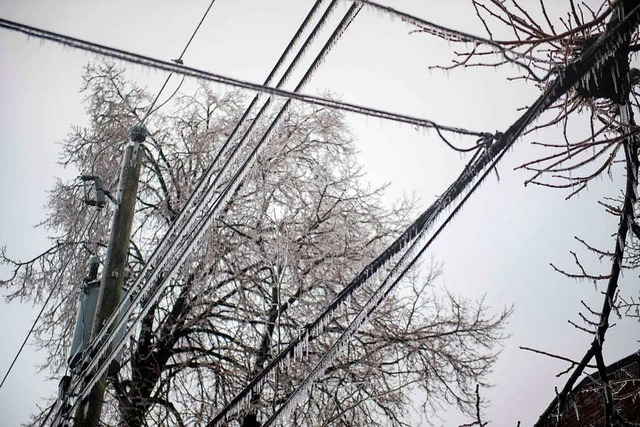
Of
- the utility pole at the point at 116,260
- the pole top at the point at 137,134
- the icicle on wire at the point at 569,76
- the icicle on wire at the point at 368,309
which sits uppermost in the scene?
the pole top at the point at 137,134

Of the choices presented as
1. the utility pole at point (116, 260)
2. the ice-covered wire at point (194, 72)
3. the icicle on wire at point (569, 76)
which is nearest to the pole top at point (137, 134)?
the utility pole at point (116, 260)

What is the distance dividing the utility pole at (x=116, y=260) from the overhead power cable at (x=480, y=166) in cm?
194

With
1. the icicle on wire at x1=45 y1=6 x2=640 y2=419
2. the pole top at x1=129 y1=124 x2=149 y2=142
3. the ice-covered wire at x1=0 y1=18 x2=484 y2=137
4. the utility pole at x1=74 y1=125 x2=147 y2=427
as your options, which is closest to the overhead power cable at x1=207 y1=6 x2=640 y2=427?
the icicle on wire at x1=45 y1=6 x2=640 y2=419

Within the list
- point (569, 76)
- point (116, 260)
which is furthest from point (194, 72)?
point (116, 260)

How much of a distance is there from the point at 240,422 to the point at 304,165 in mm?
4549

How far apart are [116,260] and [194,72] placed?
2975 mm

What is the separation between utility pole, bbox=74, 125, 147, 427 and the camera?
3.75 meters

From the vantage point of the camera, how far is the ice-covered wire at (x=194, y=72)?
1518 mm

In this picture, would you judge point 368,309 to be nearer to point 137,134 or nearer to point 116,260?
point 116,260

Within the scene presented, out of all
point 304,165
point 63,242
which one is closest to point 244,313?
point 304,165

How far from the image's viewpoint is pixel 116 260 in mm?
4285

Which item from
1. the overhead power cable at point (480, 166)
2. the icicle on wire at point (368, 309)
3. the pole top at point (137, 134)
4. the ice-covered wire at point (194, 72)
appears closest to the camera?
the ice-covered wire at point (194, 72)

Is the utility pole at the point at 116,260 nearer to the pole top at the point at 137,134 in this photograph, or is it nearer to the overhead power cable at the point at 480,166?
the pole top at the point at 137,134

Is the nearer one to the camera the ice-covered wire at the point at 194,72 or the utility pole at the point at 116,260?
the ice-covered wire at the point at 194,72
